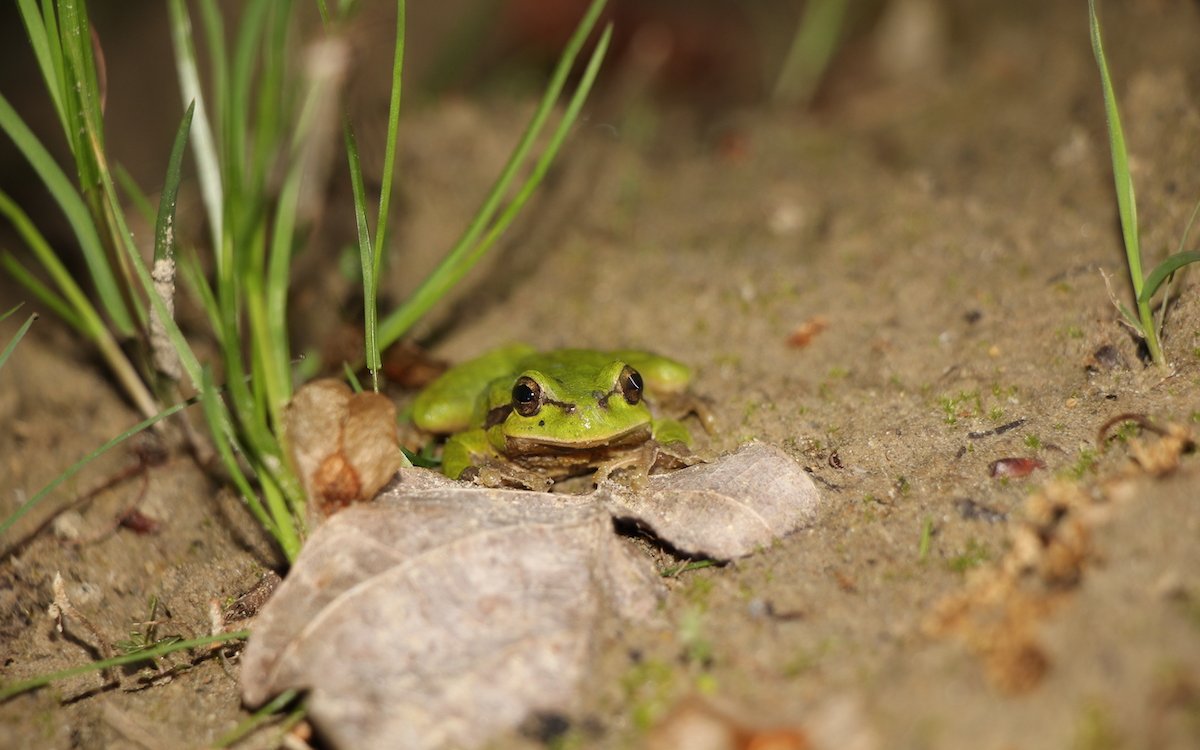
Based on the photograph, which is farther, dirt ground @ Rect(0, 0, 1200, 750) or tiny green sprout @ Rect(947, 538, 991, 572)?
tiny green sprout @ Rect(947, 538, 991, 572)

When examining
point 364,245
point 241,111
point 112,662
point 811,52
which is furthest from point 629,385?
point 811,52

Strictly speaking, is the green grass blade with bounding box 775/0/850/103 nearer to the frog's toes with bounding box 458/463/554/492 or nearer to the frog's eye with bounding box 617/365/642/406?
the frog's eye with bounding box 617/365/642/406

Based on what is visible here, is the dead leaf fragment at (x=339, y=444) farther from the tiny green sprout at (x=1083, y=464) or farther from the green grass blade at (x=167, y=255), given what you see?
the tiny green sprout at (x=1083, y=464)

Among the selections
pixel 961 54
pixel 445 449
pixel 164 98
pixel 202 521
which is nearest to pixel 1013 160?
pixel 961 54

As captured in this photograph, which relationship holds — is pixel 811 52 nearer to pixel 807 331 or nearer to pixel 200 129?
pixel 807 331

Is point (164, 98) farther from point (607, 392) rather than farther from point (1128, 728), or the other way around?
point (1128, 728)

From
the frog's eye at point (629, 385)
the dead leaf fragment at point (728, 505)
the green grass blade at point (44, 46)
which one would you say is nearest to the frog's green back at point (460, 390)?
the frog's eye at point (629, 385)

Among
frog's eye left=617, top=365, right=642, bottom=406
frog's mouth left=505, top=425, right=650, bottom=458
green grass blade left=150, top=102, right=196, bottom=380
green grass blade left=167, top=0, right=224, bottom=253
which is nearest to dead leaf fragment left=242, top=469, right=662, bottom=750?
frog's mouth left=505, top=425, right=650, bottom=458
